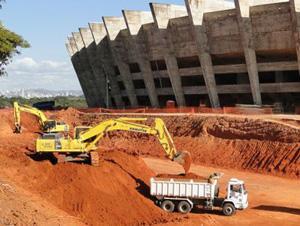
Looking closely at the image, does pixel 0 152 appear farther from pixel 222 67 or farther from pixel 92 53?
pixel 92 53

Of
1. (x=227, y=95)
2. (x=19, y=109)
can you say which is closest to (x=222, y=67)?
(x=227, y=95)

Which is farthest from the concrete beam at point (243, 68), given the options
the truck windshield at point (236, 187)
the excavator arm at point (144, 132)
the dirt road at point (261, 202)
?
the truck windshield at point (236, 187)

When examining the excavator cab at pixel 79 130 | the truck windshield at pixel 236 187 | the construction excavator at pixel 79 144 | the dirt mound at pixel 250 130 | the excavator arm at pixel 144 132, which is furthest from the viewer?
the dirt mound at pixel 250 130

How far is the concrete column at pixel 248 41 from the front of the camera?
45.6 meters

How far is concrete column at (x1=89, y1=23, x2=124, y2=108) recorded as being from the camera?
238 ft

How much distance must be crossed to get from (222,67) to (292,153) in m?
17.9

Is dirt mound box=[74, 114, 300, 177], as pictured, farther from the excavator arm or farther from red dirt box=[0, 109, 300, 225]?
the excavator arm

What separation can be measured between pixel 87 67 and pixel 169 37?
3405cm

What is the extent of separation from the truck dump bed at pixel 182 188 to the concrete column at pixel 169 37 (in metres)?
32.7

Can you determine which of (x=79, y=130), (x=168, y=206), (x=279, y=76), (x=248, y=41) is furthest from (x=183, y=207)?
(x=279, y=76)

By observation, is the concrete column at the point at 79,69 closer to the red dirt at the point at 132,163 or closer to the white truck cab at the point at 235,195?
the red dirt at the point at 132,163

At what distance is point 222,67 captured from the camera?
51.9m

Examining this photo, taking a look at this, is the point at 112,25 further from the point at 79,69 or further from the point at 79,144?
the point at 79,144

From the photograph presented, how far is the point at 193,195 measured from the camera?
24500 mm
